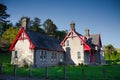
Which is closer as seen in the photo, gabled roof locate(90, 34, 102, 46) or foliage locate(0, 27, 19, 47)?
gabled roof locate(90, 34, 102, 46)

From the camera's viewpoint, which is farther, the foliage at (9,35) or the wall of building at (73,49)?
the foliage at (9,35)

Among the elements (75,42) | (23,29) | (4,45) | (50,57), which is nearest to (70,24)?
(75,42)

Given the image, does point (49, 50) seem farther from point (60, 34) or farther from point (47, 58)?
point (60, 34)

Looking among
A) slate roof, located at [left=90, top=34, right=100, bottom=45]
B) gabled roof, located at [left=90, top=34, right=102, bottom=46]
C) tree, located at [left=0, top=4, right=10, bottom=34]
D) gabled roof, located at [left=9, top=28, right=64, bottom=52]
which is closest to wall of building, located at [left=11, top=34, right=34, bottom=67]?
gabled roof, located at [left=9, top=28, right=64, bottom=52]

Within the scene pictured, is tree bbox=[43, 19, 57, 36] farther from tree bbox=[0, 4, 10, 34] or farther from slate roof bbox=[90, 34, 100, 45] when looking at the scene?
slate roof bbox=[90, 34, 100, 45]

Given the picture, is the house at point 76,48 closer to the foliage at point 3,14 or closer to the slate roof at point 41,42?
the slate roof at point 41,42

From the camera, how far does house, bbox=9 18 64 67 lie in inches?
1266

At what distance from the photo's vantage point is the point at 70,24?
41250 mm

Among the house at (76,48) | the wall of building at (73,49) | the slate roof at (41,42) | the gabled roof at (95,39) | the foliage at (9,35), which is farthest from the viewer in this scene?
the foliage at (9,35)

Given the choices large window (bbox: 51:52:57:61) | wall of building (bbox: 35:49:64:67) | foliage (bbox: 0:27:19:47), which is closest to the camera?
wall of building (bbox: 35:49:64:67)

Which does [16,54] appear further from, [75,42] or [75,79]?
[75,79]

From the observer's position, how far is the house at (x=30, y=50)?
32.2 meters

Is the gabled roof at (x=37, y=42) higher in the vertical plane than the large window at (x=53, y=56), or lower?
higher

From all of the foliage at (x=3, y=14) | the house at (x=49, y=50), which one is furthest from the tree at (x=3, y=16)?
the house at (x=49, y=50)
